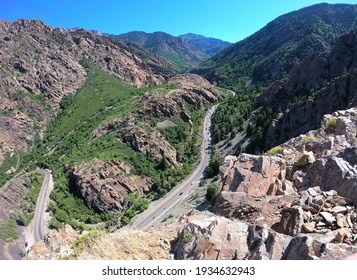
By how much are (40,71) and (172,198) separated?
105 metres

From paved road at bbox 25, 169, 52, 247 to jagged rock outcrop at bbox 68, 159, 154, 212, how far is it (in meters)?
7.61

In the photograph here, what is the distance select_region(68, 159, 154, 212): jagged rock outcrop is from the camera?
77.3 m

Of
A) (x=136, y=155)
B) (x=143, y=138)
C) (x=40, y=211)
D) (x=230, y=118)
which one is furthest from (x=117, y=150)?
(x=230, y=118)

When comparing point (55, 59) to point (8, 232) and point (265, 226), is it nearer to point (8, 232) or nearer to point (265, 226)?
point (8, 232)

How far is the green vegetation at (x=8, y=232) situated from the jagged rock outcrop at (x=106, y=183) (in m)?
17.1

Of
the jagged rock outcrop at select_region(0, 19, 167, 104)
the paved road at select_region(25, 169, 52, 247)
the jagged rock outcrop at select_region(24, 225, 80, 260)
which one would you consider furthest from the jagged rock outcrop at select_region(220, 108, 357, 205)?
the jagged rock outcrop at select_region(0, 19, 167, 104)

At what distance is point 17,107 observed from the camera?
12475 cm

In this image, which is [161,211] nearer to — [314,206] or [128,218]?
[128,218]

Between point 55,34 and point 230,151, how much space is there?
431 ft

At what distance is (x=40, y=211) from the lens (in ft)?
246

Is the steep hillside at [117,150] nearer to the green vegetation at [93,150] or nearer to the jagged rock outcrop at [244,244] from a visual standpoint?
the green vegetation at [93,150]

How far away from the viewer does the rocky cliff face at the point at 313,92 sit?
60625mm

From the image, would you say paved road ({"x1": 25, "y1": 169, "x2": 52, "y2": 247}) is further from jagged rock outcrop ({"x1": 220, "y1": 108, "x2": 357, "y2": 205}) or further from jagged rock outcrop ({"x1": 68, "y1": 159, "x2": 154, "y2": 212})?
jagged rock outcrop ({"x1": 220, "y1": 108, "x2": 357, "y2": 205})
